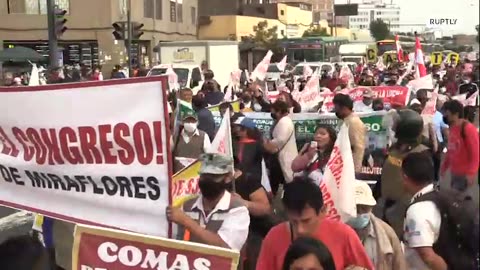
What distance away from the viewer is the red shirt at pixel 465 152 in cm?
261

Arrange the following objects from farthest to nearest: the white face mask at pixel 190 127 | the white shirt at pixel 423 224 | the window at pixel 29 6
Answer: the window at pixel 29 6
the white face mask at pixel 190 127
the white shirt at pixel 423 224

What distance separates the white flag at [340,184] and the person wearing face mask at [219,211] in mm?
543

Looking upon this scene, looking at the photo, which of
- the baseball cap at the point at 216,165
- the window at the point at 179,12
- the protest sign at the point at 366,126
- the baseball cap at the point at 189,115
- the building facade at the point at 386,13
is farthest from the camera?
the window at the point at 179,12

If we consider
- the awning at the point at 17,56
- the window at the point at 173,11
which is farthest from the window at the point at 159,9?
the awning at the point at 17,56

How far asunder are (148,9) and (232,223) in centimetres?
4881

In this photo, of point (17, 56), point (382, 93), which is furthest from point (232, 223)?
point (17, 56)

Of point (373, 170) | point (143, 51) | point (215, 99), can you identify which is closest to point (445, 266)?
point (373, 170)

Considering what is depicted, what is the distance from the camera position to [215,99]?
1379 centimetres

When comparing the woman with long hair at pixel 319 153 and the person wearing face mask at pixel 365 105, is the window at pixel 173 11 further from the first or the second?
the woman with long hair at pixel 319 153

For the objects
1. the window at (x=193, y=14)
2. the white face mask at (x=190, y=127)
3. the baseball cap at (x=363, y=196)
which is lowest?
the baseball cap at (x=363, y=196)

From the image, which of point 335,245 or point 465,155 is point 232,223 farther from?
point 465,155

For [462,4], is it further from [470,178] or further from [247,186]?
[247,186]

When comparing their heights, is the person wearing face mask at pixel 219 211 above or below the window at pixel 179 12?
below

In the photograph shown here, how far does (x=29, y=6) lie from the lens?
45812mm
